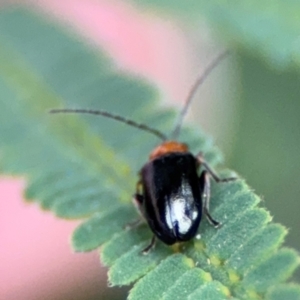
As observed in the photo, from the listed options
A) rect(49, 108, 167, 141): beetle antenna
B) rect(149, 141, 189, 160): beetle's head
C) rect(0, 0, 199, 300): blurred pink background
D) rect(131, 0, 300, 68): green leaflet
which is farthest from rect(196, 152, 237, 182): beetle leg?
rect(0, 0, 199, 300): blurred pink background

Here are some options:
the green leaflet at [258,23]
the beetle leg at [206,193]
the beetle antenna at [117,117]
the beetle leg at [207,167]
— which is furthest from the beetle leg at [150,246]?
the green leaflet at [258,23]

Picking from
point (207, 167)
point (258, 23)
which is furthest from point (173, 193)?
point (258, 23)

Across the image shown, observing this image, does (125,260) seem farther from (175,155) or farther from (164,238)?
(175,155)

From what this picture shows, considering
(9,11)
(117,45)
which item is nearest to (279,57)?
(9,11)

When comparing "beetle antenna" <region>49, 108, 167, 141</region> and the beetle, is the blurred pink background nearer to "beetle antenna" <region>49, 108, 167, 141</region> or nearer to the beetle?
"beetle antenna" <region>49, 108, 167, 141</region>

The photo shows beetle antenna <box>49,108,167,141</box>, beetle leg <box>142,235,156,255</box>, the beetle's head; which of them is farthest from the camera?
beetle antenna <box>49,108,167,141</box>

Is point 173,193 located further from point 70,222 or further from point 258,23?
point 70,222
